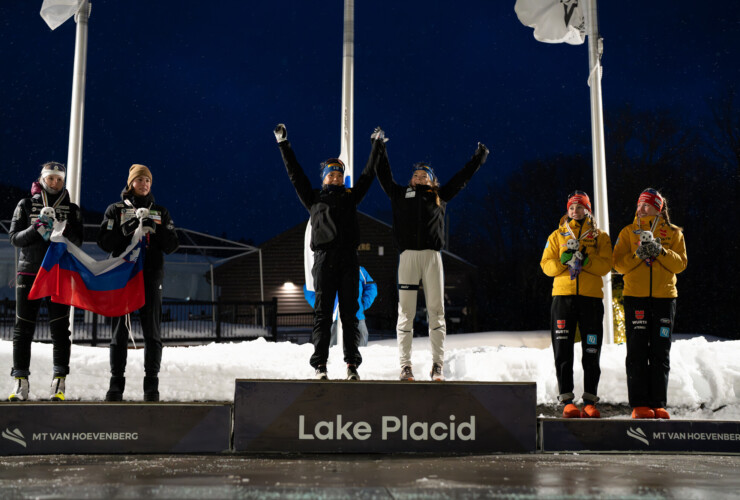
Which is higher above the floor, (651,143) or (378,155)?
(651,143)

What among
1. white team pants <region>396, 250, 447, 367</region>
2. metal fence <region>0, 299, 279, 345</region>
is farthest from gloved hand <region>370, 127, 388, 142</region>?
metal fence <region>0, 299, 279, 345</region>

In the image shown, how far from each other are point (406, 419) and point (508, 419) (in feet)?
2.35

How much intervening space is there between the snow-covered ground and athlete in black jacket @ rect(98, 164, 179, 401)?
1251 millimetres

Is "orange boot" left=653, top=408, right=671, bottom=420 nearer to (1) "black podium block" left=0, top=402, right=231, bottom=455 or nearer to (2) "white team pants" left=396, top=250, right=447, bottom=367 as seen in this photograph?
(2) "white team pants" left=396, top=250, right=447, bottom=367

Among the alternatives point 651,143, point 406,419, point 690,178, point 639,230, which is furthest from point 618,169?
point 406,419

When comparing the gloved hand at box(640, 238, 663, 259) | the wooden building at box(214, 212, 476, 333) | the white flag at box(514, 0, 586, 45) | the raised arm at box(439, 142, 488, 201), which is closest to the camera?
the gloved hand at box(640, 238, 663, 259)

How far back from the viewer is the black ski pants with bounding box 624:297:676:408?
16.9 feet

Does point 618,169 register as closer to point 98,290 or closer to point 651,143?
point 651,143

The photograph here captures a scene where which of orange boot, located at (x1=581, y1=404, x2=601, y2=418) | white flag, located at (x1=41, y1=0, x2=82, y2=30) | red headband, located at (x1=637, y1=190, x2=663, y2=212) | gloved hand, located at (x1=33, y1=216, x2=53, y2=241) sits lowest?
orange boot, located at (x1=581, y1=404, x2=601, y2=418)

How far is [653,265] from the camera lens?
17.1 feet

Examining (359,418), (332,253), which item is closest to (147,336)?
(332,253)

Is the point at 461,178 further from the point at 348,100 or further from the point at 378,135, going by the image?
the point at 348,100

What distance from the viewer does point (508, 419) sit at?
14.4 ft

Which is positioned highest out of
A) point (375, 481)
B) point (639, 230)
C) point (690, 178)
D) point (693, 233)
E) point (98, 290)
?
point (690, 178)
